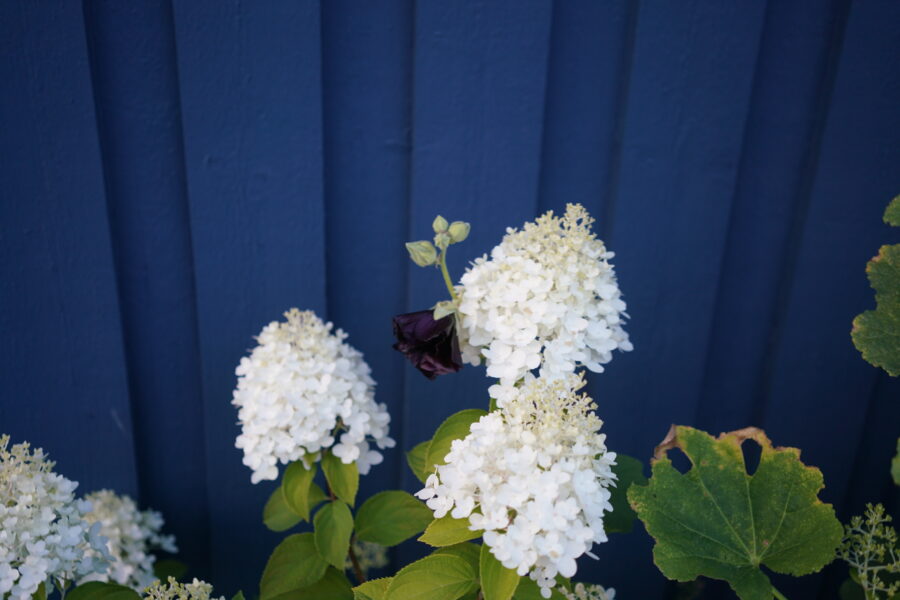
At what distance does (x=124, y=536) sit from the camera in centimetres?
134

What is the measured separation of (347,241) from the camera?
1428 mm

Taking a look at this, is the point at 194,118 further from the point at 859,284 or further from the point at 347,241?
the point at 859,284

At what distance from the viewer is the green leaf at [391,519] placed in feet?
3.98

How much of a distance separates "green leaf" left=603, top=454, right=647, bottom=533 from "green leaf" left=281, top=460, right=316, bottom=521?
516mm

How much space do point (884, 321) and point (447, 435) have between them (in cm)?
72

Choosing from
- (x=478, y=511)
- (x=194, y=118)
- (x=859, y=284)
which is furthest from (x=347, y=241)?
(x=859, y=284)

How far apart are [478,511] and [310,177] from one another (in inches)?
29.6

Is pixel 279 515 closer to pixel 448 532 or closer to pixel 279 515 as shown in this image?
pixel 279 515

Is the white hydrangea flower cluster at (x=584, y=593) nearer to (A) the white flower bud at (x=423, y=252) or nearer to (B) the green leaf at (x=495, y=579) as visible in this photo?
(B) the green leaf at (x=495, y=579)

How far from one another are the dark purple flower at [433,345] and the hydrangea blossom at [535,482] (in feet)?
0.58

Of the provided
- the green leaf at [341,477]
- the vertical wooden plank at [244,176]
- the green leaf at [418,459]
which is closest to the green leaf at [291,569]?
the green leaf at [341,477]

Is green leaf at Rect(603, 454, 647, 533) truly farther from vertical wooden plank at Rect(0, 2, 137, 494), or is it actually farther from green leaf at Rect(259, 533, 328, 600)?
vertical wooden plank at Rect(0, 2, 137, 494)

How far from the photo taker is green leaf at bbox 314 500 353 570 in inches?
45.1

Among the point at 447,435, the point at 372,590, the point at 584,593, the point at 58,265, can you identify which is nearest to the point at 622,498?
the point at 584,593
